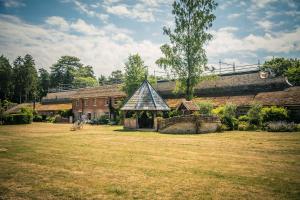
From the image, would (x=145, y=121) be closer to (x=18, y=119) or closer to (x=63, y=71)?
(x=18, y=119)

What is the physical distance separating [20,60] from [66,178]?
307 feet

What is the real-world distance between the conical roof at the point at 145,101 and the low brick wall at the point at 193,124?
4.75m

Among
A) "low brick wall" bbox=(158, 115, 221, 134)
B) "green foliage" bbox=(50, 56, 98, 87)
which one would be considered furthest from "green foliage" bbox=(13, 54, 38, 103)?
"low brick wall" bbox=(158, 115, 221, 134)

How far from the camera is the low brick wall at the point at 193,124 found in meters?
22.6

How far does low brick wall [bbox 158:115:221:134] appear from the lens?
2256 centimetres

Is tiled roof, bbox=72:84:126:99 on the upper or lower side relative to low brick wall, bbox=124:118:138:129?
upper

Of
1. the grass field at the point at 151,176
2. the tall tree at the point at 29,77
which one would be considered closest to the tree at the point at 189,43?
the grass field at the point at 151,176

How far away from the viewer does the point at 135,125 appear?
28.6m

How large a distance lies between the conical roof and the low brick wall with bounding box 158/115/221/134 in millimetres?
4750

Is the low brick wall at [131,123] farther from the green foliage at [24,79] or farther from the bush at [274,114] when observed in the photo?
the green foliage at [24,79]

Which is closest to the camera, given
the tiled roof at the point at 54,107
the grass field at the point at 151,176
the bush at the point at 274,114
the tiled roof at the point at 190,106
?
the grass field at the point at 151,176

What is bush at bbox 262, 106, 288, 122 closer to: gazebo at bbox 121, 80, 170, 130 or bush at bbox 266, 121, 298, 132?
bush at bbox 266, 121, 298, 132

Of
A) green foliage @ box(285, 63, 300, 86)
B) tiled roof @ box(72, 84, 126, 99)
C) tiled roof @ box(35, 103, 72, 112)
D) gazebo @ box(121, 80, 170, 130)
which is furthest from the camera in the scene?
tiled roof @ box(35, 103, 72, 112)

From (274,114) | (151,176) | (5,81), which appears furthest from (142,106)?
(5,81)
